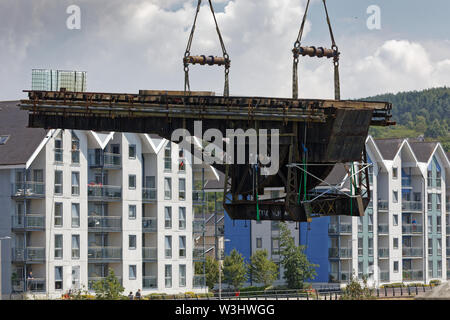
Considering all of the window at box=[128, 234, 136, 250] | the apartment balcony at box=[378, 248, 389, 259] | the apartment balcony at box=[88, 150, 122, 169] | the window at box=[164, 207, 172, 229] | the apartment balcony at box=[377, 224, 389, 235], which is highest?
the apartment balcony at box=[88, 150, 122, 169]

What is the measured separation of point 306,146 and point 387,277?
85594 millimetres

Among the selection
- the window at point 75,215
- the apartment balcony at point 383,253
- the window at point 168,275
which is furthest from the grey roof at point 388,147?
the window at point 75,215

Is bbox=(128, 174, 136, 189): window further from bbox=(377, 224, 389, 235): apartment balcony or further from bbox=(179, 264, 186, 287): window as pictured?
bbox=(377, 224, 389, 235): apartment balcony

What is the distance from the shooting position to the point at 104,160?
326ft

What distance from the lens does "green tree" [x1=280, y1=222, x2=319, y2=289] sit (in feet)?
379

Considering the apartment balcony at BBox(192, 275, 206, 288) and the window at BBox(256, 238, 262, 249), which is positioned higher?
the window at BBox(256, 238, 262, 249)

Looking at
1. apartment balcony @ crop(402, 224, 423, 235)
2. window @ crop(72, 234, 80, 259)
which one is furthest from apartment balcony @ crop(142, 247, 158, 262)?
apartment balcony @ crop(402, 224, 423, 235)

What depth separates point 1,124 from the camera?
10019 cm

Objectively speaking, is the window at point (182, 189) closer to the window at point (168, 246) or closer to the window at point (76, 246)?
the window at point (168, 246)

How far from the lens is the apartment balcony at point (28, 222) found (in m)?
91.2

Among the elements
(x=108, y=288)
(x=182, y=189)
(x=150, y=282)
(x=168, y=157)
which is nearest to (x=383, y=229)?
(x=182, y=189)

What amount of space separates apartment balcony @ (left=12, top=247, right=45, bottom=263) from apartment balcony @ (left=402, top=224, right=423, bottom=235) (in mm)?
58079

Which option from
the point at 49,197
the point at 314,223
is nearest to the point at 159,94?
the point at 49,197
